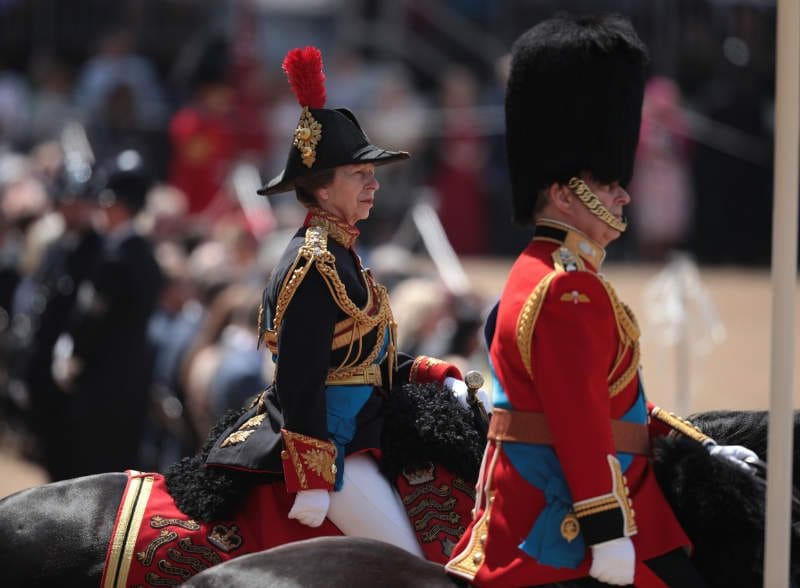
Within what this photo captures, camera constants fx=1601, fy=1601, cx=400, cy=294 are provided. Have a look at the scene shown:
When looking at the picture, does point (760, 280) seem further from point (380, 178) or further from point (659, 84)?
point (380, 178)

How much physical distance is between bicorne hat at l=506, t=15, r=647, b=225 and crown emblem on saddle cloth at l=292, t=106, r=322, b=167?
666mm

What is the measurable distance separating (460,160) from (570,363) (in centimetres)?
1236

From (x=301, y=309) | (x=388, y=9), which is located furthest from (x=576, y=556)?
(x=388, y=9)

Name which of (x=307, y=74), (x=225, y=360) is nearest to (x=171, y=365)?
(x=225, y=360)

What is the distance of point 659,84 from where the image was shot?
1492cm

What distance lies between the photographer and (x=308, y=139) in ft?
13.0

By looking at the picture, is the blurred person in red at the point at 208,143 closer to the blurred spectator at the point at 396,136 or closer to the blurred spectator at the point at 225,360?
the blurred spectator at the point at 396,136

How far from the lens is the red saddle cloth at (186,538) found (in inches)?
152

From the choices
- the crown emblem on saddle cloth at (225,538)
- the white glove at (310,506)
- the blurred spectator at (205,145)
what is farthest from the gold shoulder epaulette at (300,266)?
the blurred spectator at (205,145)

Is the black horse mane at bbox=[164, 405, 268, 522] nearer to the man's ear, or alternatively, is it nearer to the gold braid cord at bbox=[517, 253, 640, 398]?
the gold braid cord at bbox=[517, 253, 640, 398]

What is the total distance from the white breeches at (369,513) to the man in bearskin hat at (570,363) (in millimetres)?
392

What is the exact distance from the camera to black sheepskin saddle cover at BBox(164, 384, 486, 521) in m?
3.90

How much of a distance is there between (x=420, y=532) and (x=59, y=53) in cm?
1314

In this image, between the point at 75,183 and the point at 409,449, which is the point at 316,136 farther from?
the point at 75,183
